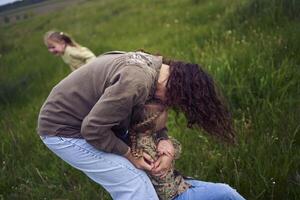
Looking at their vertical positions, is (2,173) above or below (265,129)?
below

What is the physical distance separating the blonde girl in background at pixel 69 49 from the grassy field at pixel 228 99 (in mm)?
861

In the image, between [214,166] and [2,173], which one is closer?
[214,166]

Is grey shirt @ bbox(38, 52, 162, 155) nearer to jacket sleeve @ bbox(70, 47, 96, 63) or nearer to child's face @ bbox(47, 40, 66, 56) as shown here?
jacket sleeve @ bbox(70, 47, 96, 63)

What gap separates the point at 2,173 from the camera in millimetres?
5703

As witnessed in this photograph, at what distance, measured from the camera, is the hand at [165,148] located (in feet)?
10.5

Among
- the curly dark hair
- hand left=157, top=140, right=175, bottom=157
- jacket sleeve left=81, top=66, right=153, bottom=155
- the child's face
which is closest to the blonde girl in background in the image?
the child's face

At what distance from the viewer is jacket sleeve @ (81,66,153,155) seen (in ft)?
9.18

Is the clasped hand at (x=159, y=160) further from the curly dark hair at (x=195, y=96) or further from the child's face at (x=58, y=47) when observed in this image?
the child's face at (x=58, y=47)

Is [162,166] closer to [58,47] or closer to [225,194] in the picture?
[225,194]

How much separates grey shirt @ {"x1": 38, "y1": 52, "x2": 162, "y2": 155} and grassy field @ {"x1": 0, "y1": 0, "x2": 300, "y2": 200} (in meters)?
1.07

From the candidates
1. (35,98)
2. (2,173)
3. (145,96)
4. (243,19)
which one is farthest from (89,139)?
(35,98)

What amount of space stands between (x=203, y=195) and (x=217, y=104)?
509 mm

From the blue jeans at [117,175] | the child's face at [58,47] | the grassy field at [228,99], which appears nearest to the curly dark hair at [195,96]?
the blue jeans at [117,175]

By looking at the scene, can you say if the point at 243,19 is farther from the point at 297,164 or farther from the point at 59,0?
the point at 59,0
